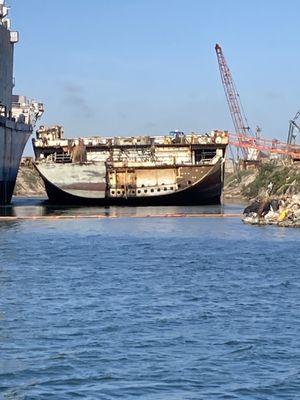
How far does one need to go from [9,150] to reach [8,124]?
3.42 meters

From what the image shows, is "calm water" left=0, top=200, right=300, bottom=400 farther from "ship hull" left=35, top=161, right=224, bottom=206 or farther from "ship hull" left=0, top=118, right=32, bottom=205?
"ship hull" left=0, top=118, right=32, bottom=205

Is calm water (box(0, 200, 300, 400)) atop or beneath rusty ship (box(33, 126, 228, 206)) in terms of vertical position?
beneath

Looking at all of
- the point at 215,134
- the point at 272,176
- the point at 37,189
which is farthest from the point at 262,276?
the point at 37,189

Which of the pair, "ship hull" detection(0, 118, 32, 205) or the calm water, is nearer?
the calm water

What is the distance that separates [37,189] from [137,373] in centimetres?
15193

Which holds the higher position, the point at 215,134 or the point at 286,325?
the point at 215,134

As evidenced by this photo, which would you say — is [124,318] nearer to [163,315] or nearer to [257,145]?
[163,315]

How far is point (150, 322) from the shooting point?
25953 millimetres

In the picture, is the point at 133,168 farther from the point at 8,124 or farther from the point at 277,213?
the point at 277,213

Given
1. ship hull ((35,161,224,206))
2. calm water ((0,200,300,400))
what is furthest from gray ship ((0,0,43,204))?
calm water ((0,200,300,400))

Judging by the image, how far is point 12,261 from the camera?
134 feet

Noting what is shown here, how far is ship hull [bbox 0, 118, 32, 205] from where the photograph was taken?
85750mm

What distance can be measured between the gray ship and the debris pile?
27478 millimetres

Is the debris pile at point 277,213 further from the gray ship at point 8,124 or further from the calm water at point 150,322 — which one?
the gray ship at point 8,124
